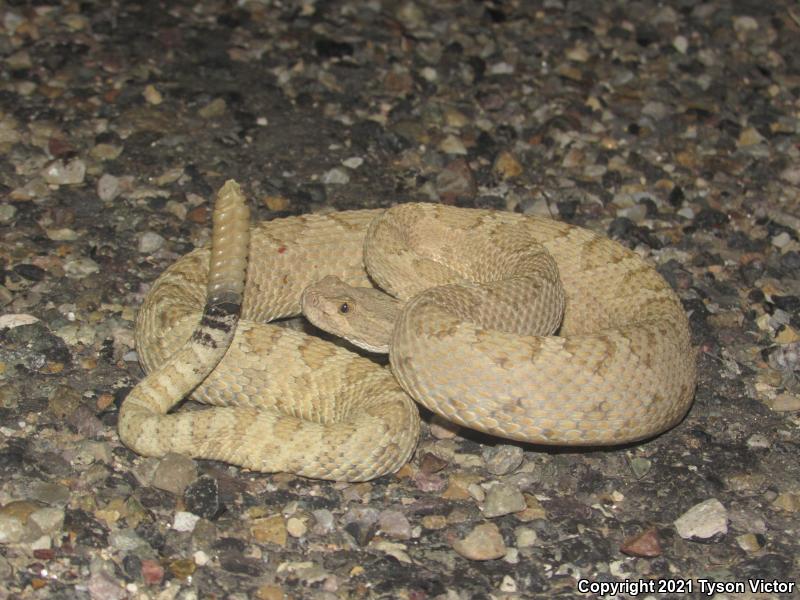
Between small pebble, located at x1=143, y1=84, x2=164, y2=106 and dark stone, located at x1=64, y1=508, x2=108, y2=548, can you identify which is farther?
small pebble, located at x1=143, y1=84, x2=164, y2=106

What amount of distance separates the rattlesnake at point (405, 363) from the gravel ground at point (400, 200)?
23 cm

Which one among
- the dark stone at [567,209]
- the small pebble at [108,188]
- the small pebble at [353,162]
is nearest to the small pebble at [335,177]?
the small pebble at [353,162]

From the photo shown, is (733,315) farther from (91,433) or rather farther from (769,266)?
(91,433)

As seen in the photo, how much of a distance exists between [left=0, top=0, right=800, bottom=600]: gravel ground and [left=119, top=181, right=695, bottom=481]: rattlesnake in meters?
0.23

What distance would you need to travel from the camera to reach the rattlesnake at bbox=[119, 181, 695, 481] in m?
5.42

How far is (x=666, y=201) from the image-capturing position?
8320mm

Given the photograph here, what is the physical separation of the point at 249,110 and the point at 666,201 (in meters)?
3.64

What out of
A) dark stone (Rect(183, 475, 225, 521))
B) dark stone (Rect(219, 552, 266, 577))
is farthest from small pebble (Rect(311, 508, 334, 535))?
dark stone (Rect(183, 475, 225, 521))

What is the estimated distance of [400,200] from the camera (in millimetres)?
8047

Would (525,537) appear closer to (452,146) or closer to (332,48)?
(452,146)

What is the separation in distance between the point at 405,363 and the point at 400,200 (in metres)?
2.63

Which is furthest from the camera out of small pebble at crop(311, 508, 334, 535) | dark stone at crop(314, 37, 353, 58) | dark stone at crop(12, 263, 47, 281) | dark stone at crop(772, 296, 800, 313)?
dark stone at crop(314, 37, 353, 58)

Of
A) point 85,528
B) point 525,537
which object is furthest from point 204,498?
point 525,537

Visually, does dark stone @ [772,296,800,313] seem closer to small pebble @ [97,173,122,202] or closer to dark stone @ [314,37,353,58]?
dark stone @ [314,37,353,58]
